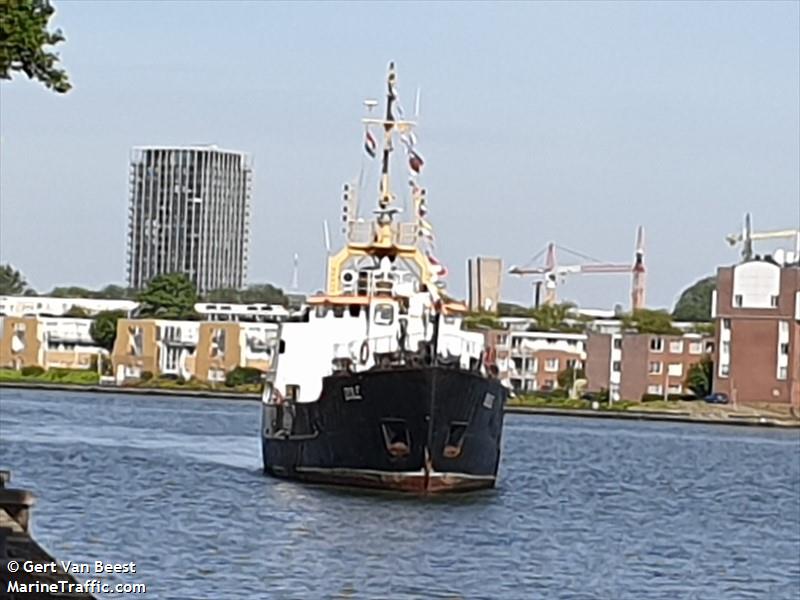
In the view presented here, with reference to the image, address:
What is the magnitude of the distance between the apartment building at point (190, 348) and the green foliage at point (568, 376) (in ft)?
83.8

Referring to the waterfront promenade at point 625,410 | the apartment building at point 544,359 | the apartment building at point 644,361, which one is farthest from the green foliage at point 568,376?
the waterfront promenade at point 625,410

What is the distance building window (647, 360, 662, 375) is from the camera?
169 metres

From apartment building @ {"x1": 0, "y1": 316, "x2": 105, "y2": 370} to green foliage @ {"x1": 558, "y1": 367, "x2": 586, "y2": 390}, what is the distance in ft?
138

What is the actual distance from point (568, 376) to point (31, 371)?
156ft

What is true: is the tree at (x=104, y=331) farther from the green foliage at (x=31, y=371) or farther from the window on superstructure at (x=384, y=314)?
the window on superstructure at (x=384, y=314)

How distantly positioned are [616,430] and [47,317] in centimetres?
7188

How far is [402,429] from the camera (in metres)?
48.7

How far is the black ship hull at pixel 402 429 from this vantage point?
4866cm

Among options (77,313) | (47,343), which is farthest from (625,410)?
(77,313)

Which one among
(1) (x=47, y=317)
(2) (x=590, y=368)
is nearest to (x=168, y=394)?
(1) (x=47, y=317)

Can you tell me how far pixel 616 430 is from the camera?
13488cm

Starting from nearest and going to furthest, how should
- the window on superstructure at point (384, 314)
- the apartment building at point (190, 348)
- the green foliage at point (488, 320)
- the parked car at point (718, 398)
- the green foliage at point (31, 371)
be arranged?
the window on superstructure at point (384, 314) < the parked car at point (718, 398) < the green foliage at point (488, 320) < the apartment building at point (190, 348) < the green foliage at point (31, 371)

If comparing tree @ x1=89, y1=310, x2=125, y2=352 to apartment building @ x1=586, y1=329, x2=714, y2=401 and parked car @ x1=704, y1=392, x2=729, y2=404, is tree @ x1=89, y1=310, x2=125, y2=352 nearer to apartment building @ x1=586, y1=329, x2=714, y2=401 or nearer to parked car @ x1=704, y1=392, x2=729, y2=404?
apartment building @ x1=586, y1=329, x2=714, y2=401

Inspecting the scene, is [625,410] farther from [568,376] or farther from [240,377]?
[240,377]
